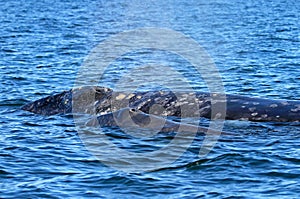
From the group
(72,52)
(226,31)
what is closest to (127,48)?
(72,52)

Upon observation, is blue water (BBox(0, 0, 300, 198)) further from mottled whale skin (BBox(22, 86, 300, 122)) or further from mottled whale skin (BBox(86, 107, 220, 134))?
mottled whale skin (BBox(86, 107, 220, 134))

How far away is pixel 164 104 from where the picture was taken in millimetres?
16109

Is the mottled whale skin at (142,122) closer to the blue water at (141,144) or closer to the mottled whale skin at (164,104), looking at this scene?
the blue water at (141,144)

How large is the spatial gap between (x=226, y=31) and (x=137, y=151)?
31.3 m

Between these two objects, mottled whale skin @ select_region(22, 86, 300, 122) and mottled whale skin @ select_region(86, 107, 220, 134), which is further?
mottled whale skin @ select_region(22, 86, 300, 122)

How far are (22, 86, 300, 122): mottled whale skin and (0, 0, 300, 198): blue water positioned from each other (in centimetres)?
36

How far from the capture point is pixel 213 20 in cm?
5306

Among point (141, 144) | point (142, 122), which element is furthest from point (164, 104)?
point (141, 144)

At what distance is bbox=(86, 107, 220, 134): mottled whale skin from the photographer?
14.1 metres

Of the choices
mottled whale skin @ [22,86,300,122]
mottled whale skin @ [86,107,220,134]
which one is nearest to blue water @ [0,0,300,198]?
mottled whale skin @ [22,86,300,122]

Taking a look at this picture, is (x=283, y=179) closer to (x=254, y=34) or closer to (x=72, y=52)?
(x=72, y=52)

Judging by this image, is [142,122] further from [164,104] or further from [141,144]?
[164,104]

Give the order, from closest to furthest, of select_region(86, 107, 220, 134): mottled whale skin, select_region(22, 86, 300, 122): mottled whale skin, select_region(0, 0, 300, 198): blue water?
select_region(0, 0, 300, 198): blue water → select_region(86, 107, 220, 134): mottled whale skin → select_region(22, 86, 300, 122): mottled whale skin

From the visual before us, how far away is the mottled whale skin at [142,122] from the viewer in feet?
46.3
